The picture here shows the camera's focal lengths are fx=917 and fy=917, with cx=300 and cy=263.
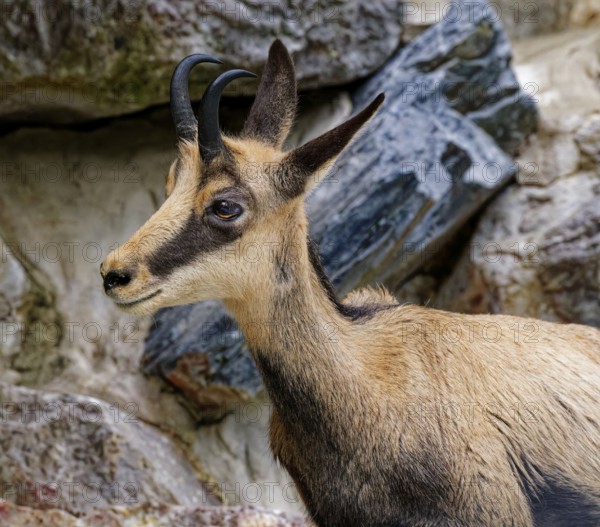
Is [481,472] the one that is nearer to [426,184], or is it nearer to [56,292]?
[426,184]

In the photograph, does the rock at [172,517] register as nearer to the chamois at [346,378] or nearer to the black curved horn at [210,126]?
the chamois at [346,378]

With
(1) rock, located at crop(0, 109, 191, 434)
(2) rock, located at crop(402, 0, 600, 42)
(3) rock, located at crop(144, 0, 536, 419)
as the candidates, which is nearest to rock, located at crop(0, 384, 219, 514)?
(1) rock, located at crop(0, 109, 191, 434)

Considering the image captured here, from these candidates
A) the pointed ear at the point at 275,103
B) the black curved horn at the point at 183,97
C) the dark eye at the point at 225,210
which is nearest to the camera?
the dark eye at the point at 225,210

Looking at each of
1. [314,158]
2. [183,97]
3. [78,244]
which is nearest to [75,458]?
[78,244]

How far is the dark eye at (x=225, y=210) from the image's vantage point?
15.7ft

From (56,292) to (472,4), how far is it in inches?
190

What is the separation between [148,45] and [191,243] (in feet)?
11.2

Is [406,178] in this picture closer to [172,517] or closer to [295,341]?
[295,341]

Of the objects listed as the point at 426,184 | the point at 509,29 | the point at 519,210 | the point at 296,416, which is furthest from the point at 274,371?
the point at 509,29

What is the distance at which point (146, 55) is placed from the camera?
763 cm

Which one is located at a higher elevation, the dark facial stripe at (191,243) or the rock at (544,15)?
the rock at (544,15)

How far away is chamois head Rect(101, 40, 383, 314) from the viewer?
4.66 meters

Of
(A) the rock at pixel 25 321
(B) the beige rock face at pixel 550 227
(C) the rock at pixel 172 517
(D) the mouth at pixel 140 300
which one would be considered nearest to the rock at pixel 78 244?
(A) the rock at pixel 25 321

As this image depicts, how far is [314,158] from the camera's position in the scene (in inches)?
188
